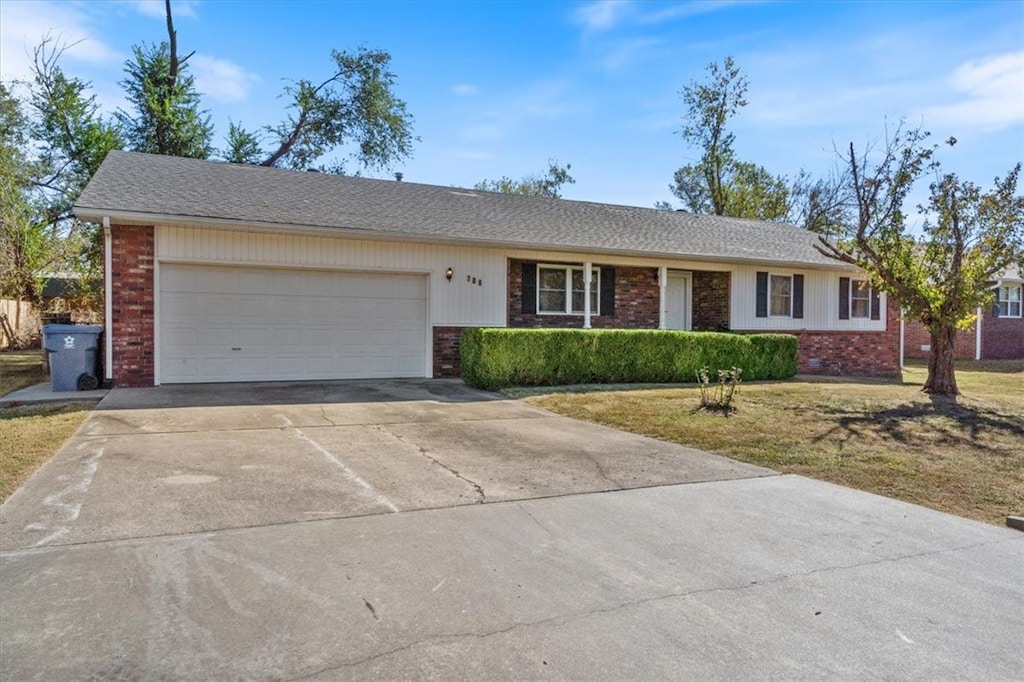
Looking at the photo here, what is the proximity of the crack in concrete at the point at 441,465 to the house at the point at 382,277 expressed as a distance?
5.10 meters

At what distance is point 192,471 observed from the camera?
5.43m

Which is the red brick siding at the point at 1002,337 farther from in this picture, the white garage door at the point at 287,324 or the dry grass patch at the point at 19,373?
the dry grass patch at the point at 19,373

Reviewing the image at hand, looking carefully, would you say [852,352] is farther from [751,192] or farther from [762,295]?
[751,192]

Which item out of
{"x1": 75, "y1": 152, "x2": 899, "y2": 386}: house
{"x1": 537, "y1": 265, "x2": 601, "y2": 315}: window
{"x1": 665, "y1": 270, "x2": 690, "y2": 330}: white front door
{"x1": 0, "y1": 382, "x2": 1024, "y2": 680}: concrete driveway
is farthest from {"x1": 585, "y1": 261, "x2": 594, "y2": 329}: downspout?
{"x1": 0, "y1": 382, "x2": 1024, "y2": 680}: concrete driveway

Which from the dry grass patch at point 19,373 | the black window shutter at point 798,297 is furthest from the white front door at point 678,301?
the dry grass patch at point 19,373

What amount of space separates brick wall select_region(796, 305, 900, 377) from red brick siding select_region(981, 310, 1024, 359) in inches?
384

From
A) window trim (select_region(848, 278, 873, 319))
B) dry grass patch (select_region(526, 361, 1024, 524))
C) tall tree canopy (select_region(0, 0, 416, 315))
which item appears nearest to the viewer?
dry grass patch (select_region(526, 361, 1024, 524))

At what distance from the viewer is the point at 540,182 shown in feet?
128

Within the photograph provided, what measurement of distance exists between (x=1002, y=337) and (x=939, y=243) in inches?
715

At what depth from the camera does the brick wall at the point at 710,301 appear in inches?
649

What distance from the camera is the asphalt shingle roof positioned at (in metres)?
11.2

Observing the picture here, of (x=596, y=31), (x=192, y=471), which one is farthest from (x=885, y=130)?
(x=192, y=471)

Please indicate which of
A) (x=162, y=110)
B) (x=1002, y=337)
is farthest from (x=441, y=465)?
(x=1002, y=337)

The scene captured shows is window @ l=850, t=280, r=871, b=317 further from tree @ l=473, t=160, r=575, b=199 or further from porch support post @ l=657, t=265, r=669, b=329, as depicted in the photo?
tree @ l=473, t=160, r=575, b=199
